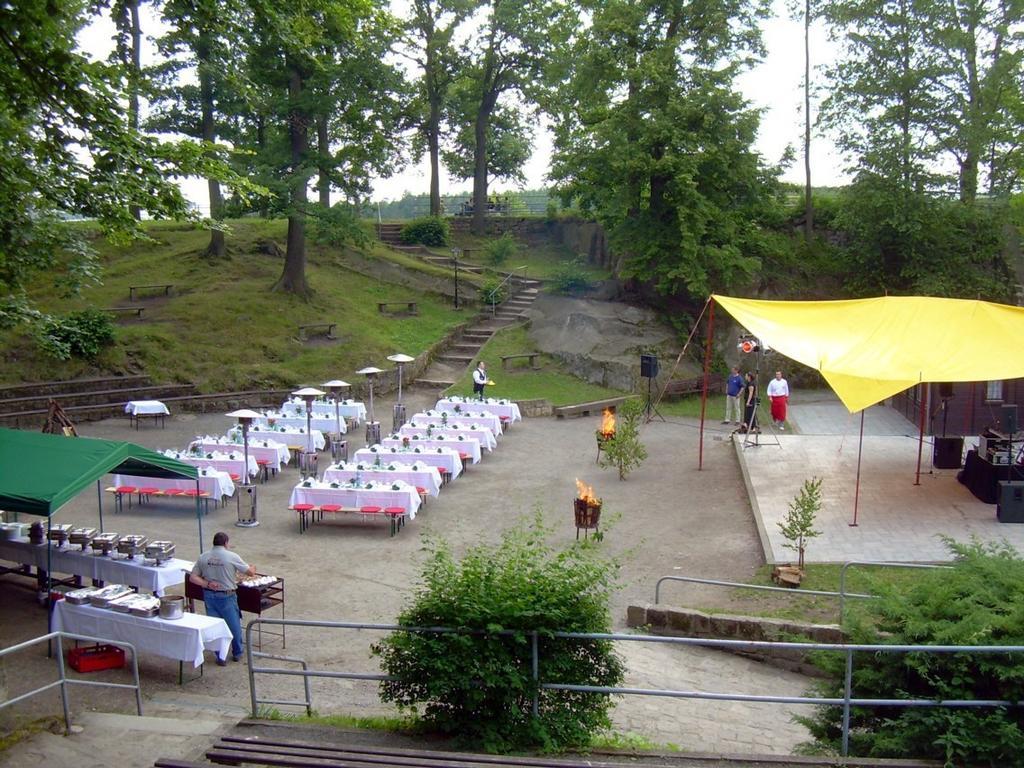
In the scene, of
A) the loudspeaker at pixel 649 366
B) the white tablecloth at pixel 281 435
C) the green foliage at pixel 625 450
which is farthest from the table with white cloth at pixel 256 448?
the loudspeaker at pixel 649 366

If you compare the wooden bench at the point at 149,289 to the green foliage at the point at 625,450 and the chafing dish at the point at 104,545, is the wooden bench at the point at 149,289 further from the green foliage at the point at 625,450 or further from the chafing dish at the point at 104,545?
the chafing dish at the point at 104,545

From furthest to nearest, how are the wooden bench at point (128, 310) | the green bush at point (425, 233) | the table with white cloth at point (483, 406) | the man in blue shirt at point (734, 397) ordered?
the green bush at point (425, 233), the wooden bench at point (128, 310), the man in blue shirt at point (734, 397), the table with white cloth at point (483, 406)

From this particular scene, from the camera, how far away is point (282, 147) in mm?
29359

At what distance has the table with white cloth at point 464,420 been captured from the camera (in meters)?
21.7

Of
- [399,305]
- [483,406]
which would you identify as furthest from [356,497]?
[399,305]

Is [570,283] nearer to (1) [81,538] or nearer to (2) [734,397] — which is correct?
(2) [734,397]

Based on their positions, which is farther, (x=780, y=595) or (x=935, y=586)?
(x=780, y=595)

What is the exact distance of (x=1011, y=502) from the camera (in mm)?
14688

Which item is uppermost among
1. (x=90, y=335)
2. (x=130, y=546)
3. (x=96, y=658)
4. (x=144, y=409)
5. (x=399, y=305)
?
(x=399, y=305)

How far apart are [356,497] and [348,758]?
9413 mm

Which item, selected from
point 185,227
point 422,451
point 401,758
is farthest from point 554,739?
point 185,227

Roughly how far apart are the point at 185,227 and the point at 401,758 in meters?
34.6

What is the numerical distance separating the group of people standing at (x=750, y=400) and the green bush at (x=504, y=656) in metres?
14.5

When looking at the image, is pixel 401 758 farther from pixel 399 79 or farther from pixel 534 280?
pixel 534 280
